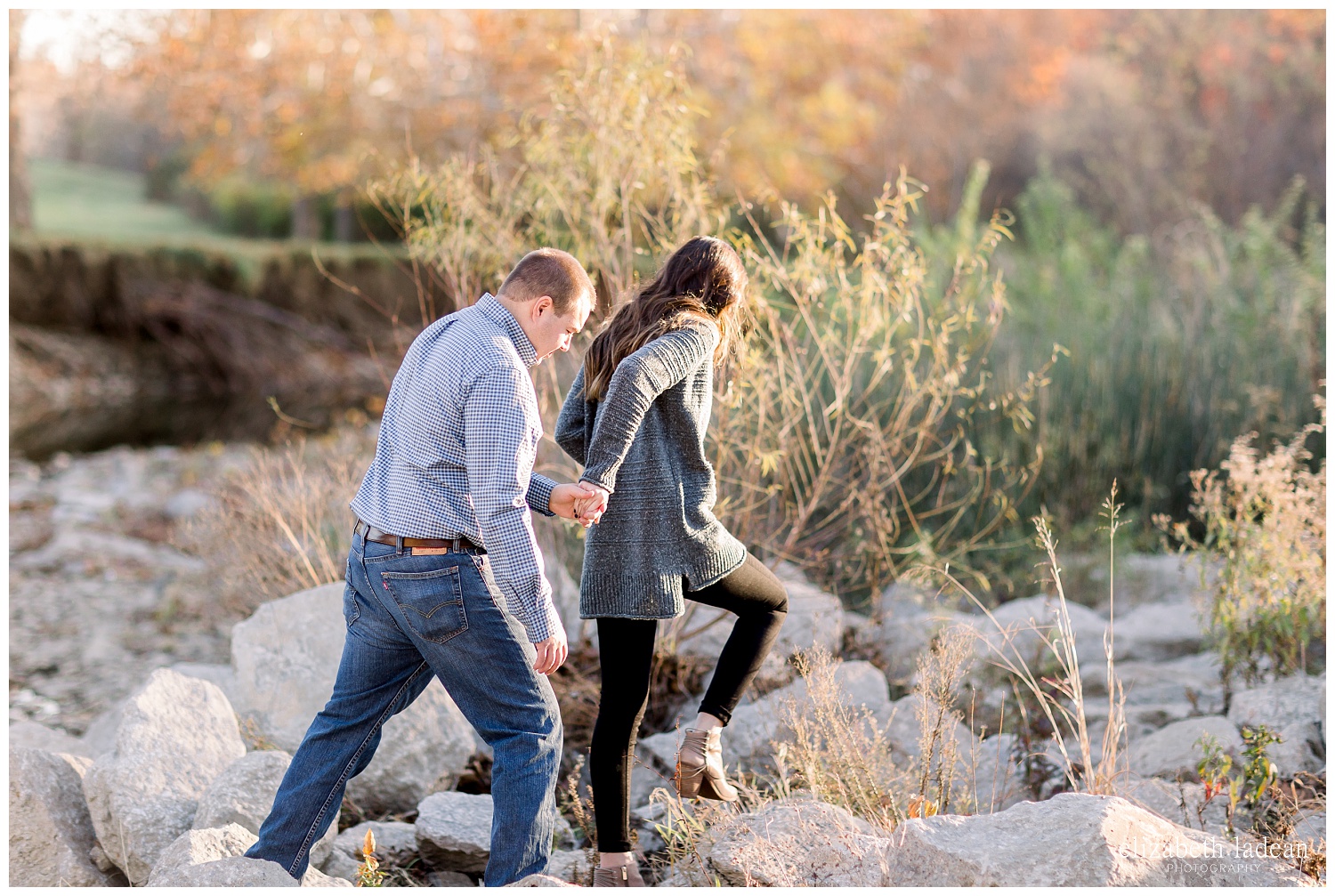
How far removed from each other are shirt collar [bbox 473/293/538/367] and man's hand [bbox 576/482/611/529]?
0.31 metres

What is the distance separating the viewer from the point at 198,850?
104 inches

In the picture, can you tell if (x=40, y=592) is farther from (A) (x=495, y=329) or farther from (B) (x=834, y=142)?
(B) (x=834, y=142)

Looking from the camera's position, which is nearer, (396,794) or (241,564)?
(396,794)

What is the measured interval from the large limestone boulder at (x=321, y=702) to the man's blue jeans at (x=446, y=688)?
925 millimetres

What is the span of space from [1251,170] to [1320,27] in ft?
6.78

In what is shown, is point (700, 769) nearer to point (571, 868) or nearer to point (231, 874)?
point (571, 868)

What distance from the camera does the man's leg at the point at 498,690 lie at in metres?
2.47

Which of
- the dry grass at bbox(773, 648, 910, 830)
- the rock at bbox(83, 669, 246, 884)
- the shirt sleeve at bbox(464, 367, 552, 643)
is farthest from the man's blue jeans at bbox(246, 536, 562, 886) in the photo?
the dry grass at bbox(773, 648, 910, 830)

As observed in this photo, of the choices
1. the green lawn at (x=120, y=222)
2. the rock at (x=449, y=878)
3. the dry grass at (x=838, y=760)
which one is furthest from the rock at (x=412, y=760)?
the green lawn at (x=120, y=222)

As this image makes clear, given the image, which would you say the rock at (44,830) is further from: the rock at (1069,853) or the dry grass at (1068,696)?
the dry grass at (1068,696)

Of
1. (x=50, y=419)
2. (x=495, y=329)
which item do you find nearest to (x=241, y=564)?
(x=495, y=329)

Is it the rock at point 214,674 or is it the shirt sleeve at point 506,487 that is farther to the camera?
the rock at point 214,674

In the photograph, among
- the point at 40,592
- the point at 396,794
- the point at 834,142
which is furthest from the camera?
the point at 834,142

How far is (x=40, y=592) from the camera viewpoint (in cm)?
674
